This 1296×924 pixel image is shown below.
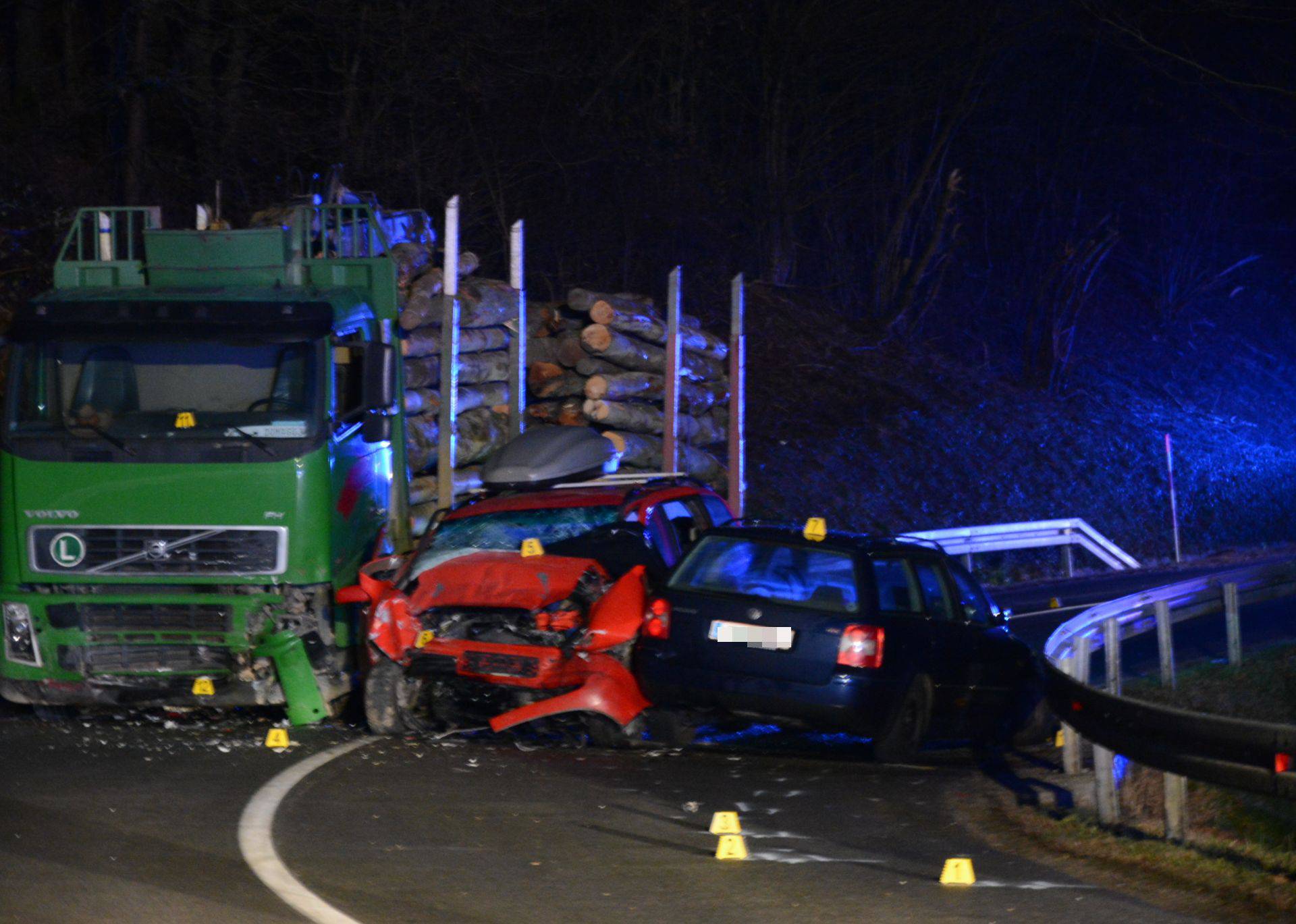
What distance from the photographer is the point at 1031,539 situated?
23953 mm

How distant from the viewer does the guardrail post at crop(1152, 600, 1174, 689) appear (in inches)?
480

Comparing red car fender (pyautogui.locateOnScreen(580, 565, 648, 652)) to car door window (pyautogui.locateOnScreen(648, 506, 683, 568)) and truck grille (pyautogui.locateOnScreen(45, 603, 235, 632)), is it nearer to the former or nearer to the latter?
car door window (pyautogui.locateOnScreen(648, 506, 683, 568))

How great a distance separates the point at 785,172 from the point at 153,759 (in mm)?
26057

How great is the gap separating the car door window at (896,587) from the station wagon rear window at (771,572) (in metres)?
0.29

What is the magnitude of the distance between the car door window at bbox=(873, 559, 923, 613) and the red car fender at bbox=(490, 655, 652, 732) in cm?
173

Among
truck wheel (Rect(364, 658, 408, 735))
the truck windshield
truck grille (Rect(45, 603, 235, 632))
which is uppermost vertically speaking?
the truck windshield

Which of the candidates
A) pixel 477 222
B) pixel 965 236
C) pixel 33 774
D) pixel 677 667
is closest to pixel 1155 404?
pixel 965 236

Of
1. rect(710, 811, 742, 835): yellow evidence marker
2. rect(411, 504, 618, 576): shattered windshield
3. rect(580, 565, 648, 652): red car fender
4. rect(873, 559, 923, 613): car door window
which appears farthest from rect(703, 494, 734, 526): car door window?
Answer: rect(710, 811, 742, 835): yellow evidence marker

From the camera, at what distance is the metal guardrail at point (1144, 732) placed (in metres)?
6.96

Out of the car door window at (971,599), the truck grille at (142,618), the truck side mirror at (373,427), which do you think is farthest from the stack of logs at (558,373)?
the car door window at (971,599)

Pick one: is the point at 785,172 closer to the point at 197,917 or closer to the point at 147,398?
the point at 147,398

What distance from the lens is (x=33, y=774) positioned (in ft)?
31.2

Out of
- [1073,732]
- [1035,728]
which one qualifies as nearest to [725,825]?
[1073,732]

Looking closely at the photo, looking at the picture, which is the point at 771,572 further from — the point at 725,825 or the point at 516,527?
the point at 725,825
